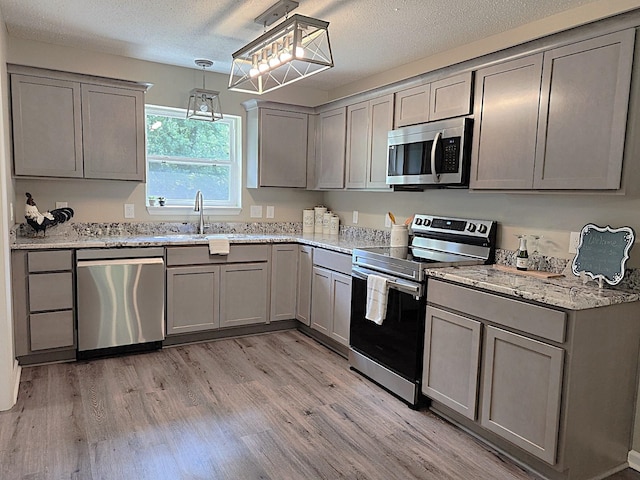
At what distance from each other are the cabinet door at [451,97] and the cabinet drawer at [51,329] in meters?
2.94

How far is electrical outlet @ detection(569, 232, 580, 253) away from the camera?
2.54 m

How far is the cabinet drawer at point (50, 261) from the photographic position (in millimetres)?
3129

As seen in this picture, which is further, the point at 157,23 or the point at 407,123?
the point at 407,123

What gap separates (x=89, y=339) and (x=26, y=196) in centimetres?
121

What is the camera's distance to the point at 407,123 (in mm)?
3340

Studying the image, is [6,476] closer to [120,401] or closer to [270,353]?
[120,401]

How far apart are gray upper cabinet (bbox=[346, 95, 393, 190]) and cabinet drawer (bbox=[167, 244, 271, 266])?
3.20ft

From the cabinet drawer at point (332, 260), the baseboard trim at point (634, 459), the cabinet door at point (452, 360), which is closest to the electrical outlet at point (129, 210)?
the cabinet drawer at point (332, 260)

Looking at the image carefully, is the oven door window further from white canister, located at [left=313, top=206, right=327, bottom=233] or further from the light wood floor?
white canister, located at [left=313, top=206, right=327, bottom=233]

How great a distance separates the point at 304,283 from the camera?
4.09 m

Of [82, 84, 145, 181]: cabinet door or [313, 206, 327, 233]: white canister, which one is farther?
[313, 206, 327, 233]: white canister

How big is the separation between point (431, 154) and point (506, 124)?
20.7 inches

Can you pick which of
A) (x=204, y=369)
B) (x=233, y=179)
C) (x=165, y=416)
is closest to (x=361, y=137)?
(x=233, y=179)

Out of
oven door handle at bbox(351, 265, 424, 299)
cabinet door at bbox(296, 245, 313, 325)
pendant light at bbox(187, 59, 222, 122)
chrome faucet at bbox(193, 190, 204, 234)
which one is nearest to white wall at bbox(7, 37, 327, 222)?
chrome faucet at bbox(193, 190, 204, 234)
